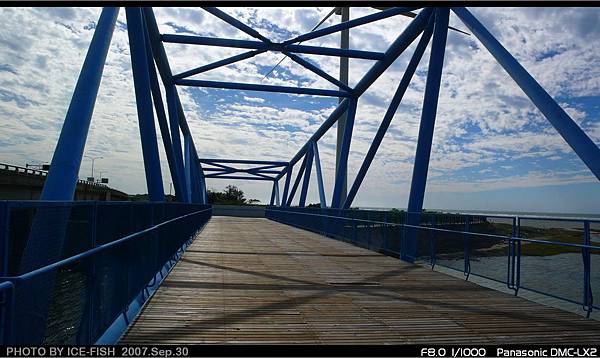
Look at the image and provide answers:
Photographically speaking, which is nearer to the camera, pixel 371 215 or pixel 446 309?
pixel 446 309

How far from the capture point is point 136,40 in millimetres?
14406

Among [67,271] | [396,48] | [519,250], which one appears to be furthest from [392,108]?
[67,271]

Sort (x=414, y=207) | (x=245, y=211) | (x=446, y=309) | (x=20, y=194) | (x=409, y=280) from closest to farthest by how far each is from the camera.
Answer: (x=446, y=309) → (x=409, y=280) → (x=414, y=207) → (x=20, y=194) → (x=245, y=211)

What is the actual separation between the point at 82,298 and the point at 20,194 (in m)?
37.9

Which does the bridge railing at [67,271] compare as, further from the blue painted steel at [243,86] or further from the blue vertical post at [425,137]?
the blue painted steel at [243,86]

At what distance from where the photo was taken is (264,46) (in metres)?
22.3

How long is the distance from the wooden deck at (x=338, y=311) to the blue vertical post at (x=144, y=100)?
5.44 metres

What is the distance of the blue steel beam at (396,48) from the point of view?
19.3 metres

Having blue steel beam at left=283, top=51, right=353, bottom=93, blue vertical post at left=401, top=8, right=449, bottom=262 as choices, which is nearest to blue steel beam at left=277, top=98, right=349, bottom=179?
blue steel beam at left=283, top=51, right=353, bottom=93

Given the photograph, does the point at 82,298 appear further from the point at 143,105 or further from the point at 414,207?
the point at 414,207

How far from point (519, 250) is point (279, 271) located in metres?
4.54

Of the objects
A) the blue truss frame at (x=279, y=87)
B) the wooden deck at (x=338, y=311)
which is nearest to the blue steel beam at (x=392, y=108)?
the blue truss frame at (x=279, y=87)

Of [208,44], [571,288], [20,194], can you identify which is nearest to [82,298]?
[571,288]

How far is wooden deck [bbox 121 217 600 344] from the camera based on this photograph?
18.0ft
